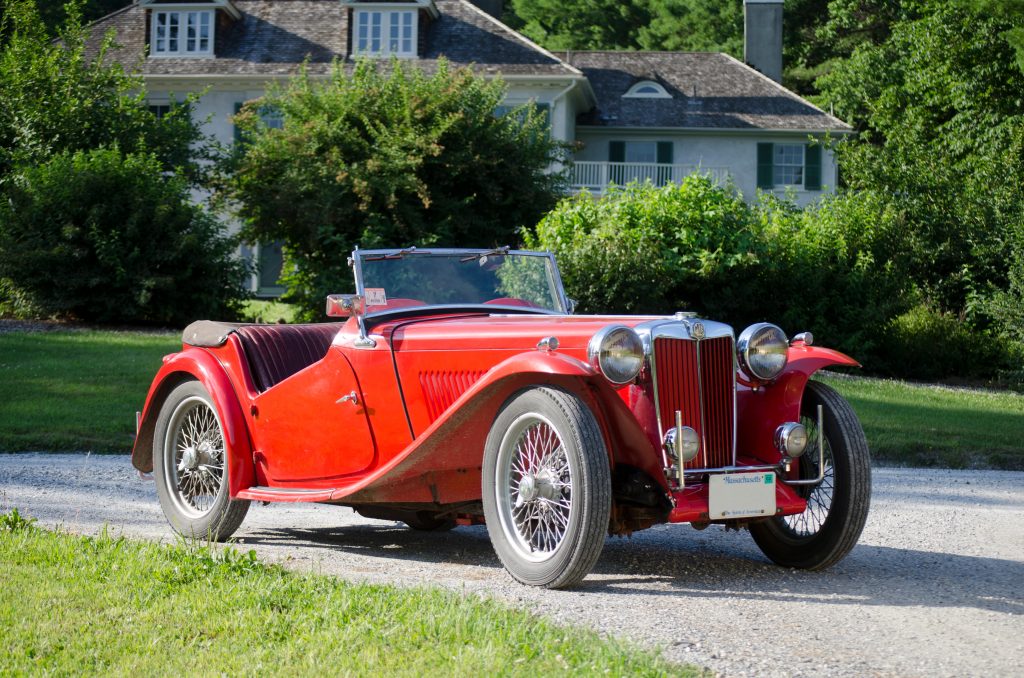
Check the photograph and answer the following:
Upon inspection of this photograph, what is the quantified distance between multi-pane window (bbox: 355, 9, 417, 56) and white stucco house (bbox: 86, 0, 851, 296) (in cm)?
3

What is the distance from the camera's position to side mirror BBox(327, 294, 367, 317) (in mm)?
5980

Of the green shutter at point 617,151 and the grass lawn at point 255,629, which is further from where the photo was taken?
the green shutter at point 617,151

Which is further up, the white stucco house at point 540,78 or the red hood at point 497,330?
the white stucco house at point 540,78

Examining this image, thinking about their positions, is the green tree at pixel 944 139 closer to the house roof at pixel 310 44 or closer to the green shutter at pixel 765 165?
the green shutter at pixel 765 165

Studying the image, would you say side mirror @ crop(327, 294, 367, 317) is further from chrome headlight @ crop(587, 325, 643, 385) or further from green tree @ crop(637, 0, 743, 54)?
green tree @ crop(637, 0, 743, 54)

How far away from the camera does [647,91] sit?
35.4 m

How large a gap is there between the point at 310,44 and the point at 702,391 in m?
27.9

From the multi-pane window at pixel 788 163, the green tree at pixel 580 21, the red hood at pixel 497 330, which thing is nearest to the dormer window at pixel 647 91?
the multi-pane window at pixel 788 163

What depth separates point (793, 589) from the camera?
523 centimetres

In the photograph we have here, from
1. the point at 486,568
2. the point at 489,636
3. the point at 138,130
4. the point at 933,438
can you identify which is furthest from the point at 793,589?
the point at 138,130

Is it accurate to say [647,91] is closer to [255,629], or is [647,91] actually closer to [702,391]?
[702,391]

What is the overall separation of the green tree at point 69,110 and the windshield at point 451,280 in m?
15.9

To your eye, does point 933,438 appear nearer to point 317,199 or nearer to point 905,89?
point 317,199

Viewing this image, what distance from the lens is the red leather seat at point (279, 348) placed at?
662 centimetres
